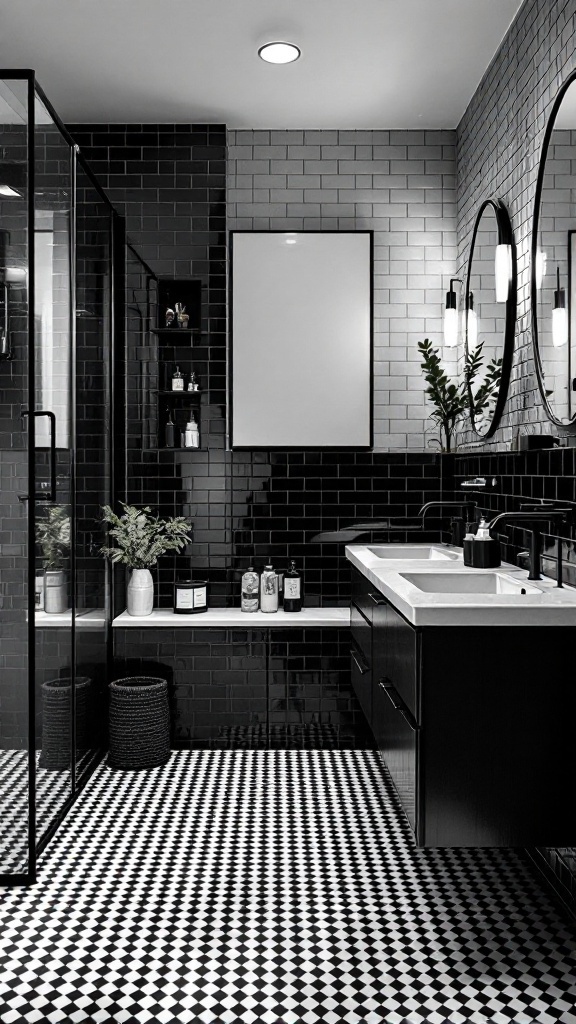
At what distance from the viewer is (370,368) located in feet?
13.7

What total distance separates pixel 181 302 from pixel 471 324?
60.0 inches

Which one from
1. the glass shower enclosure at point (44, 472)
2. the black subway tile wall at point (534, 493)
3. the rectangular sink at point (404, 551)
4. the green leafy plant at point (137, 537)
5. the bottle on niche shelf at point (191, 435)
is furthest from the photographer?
the bottle on niche shelf at point (191, 435)

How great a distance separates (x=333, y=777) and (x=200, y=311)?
2.42 meters

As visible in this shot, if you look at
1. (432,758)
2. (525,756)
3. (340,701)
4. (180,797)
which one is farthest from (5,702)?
(340,701)

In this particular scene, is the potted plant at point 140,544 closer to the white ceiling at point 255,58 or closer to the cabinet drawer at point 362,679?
the cabinet drawer at point 362,679

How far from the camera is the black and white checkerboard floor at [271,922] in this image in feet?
6.68

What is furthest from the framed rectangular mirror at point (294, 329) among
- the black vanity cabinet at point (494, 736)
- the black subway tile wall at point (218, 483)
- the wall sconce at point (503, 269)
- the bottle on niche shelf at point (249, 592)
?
the black vanity cabinet at point (494, 736)

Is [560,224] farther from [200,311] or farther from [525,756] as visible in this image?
[200,311]

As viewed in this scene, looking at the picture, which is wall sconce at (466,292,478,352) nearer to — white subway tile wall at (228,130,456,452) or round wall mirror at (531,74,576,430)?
white subway tile wall at (228,130,456,452)

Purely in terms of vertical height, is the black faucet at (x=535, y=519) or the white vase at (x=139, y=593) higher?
the black faucet at (x=535, y=519)

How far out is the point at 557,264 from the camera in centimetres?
250

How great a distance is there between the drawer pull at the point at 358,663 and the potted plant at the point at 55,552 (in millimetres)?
1203

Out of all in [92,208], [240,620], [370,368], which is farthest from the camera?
[370,368]

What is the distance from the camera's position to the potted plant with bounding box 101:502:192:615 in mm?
3910
